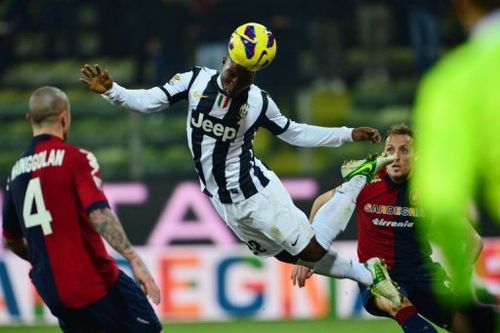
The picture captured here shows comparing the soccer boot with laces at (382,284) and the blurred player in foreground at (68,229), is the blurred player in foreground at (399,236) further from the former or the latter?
the blurred player in foreground at (68,229)

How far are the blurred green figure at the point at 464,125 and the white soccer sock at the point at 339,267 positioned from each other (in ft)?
16.0

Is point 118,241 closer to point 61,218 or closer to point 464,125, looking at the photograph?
point 61,218

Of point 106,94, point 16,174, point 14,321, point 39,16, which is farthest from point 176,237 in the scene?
point 16,174

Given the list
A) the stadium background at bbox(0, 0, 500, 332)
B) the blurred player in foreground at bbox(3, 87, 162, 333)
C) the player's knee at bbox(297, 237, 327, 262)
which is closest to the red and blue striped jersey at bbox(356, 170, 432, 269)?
the player's knee at bbox(297, 237, 327, 262)

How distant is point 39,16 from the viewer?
1437 centimetres

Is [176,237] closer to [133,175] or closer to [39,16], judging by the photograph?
[133,175]

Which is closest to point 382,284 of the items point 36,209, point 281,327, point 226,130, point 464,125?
point 226,130

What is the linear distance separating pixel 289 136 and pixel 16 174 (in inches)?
97.9

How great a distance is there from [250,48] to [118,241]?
6.35 ft

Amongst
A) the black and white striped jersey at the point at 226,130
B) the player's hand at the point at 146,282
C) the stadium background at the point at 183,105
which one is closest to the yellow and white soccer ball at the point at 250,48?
the black and white striped jersey at the point at 226,130

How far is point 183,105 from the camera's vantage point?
12.9m

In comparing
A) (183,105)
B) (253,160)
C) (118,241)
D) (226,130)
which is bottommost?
(118,241)

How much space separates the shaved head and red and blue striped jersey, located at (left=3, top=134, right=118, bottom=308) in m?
0.10

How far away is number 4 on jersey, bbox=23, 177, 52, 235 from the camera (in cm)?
586
